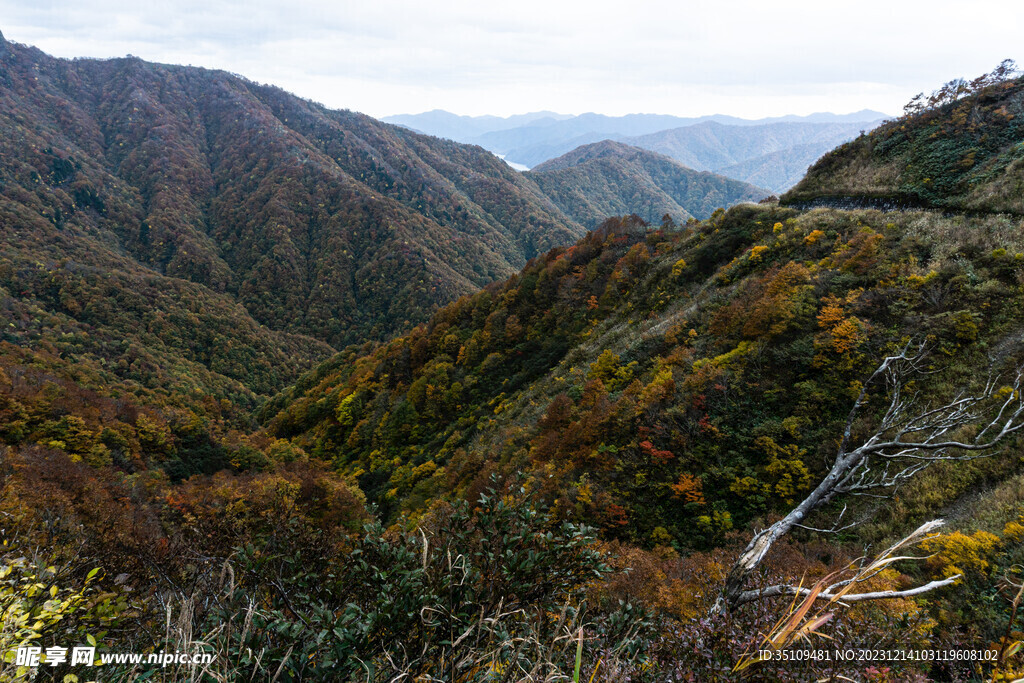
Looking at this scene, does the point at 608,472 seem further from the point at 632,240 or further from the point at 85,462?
the point at 632,240

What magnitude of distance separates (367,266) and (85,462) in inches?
4705

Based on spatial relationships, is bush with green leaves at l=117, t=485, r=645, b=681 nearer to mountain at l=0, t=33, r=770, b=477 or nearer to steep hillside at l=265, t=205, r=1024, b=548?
steep hillside at l=265, t=205, r=1024, b=548

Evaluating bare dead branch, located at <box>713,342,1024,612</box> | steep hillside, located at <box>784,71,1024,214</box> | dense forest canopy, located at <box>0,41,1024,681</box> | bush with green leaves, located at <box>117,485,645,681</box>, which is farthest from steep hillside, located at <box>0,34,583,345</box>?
bush with green leaves, located at <box>117,485,645,681</box>

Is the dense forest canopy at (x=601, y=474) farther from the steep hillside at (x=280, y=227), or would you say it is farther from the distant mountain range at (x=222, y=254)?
the steep hillside at (x=280, y=227)

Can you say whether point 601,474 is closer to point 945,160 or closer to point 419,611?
point 419,611

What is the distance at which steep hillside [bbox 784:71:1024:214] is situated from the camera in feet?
79.2

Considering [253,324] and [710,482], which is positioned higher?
[710,482]

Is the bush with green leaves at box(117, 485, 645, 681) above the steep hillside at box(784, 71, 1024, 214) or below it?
below

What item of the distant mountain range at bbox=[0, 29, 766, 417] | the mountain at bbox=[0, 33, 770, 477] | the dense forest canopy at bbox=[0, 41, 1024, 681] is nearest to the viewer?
the dense forest canopy at bbox=[0, 41, 1024, 681]

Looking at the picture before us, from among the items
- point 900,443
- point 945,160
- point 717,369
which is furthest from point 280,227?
point 900,443

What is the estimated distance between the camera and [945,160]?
2827 centimetres

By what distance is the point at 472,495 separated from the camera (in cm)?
2066

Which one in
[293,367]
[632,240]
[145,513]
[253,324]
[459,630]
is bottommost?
[293,367]

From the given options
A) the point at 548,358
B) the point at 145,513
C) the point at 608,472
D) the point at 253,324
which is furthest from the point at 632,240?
the point at 253,324
